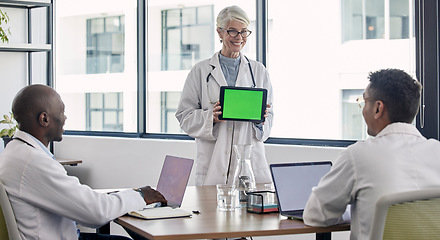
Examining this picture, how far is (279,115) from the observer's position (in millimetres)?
4363

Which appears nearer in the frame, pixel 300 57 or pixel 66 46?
pixel 300 57

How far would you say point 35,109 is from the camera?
7.08 feet

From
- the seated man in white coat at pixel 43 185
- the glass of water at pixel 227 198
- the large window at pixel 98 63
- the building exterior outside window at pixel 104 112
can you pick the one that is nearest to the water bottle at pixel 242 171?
the glass of water at pixel 227 198

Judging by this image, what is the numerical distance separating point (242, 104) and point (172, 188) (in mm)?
692

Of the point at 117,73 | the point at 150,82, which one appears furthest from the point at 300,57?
the point at 117,73

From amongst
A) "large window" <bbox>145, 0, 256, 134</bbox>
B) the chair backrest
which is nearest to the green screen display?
the chair backrest

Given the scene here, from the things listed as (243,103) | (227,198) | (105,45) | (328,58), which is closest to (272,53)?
(328,58)

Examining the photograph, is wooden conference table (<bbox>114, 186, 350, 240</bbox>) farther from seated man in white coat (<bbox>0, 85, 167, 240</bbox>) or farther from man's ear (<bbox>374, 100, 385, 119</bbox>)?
man's ear (<bbox>374, 100, 385, 119</bbox>)

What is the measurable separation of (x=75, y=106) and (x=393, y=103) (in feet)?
14.2

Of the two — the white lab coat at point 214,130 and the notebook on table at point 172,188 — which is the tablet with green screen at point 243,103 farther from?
the notebook on table at point 172,188

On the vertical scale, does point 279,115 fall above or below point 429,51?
below

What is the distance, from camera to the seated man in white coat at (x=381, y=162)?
6.04 feet

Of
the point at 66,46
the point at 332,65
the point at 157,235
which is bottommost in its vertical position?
the point at 157,235

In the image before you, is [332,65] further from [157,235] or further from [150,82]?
[157,235]
